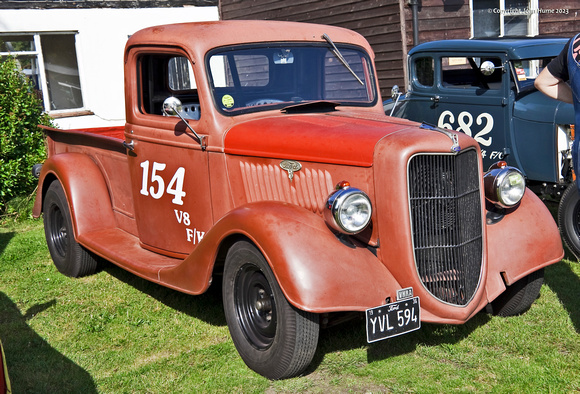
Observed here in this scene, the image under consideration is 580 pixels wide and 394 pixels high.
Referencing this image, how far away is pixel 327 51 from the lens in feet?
15.0

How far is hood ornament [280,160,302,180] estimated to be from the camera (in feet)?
12.3

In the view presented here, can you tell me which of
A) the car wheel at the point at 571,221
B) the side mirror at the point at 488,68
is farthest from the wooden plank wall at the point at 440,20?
the car wheel at the point at 571,221

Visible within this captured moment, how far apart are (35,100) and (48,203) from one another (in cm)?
311

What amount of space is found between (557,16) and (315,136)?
8.99 metres

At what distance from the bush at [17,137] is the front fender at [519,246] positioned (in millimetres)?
6016

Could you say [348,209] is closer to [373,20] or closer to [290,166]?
[290,166]

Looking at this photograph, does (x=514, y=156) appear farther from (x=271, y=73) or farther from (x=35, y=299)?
(x=35, y=299)

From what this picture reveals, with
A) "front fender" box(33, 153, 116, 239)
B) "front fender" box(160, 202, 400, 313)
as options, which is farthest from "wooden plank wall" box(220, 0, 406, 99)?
"front fender" box(160, 202, 400, 313)

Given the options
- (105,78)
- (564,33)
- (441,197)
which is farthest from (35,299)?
(564,33)

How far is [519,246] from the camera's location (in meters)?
3.81

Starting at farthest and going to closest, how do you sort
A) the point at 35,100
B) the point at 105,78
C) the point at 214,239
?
the point at 105,78, the point at 35,100, the point at 214,239

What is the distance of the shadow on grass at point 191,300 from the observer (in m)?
Answer: 4.57

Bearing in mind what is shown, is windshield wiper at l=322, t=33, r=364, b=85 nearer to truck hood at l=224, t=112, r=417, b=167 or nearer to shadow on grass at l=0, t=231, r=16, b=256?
truck hood at l=224, t=112, r=417, b=167
